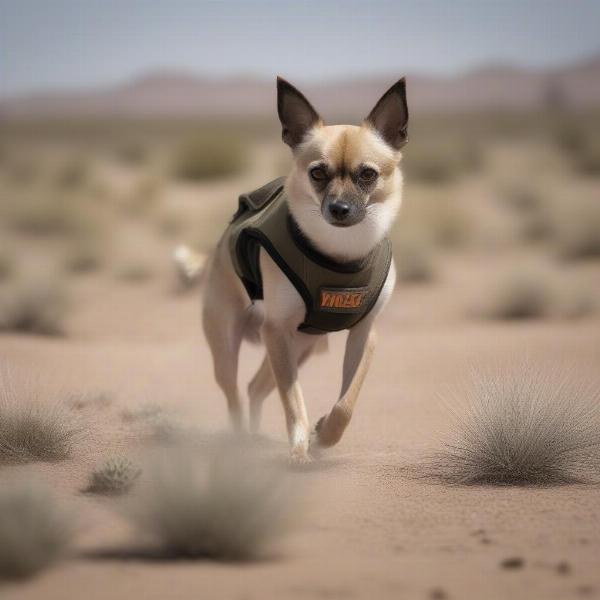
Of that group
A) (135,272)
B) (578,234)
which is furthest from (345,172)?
(578,234)

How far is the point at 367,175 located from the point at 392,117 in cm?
53

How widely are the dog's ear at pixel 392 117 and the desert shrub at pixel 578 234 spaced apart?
15.1 meters

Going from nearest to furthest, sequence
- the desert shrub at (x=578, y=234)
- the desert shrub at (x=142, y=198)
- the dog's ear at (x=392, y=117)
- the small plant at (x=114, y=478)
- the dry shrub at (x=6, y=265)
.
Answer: the small plant at (x=114, y=478) → the dog's ear at (x=392, y=117) → the dry shrub at (x=6, y=265) → the desert shrub at (x=578, y=234) → the desert shrub at (x=142, y=198)

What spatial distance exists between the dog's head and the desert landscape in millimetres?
1375

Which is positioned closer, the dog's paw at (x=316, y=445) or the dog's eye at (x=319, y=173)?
the dog's eye at (x=319, y=173)

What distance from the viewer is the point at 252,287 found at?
7.87 m

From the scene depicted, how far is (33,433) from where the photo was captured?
289 inches

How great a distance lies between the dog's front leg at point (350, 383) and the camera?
23.6 feet

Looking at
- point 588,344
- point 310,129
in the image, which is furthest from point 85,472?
point 588,344

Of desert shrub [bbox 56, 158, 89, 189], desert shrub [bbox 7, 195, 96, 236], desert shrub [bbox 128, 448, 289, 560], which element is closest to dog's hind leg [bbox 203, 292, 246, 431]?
desert shrub [bbox 128, 448, 289, 560]

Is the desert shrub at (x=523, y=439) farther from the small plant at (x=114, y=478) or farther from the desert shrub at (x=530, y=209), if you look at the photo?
the desert shrub at (x=530, y=209)

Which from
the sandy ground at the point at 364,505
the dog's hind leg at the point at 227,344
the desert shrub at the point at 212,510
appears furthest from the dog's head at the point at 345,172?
the desert shrub at the point at 212,510

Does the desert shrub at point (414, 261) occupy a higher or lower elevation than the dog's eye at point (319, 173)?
higher

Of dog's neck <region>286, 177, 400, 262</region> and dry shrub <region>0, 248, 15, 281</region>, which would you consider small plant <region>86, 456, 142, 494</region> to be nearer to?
dog's neck <region>286, 177, 400, 262</region>
